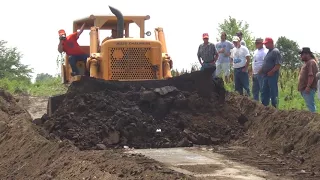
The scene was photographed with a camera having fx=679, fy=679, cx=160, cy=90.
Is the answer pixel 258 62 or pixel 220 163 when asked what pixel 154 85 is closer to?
pixel 258 62

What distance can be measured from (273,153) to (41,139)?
3.86 metres

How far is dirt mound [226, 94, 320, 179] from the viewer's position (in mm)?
8805

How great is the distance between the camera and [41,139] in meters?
11.2

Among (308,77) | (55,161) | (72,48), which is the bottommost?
(55,161)

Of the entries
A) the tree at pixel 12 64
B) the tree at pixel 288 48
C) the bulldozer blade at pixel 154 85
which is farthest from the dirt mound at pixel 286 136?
the tree at pixel 288 48

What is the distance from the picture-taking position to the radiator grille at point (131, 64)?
13.1m

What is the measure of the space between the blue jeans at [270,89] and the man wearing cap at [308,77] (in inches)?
48.5

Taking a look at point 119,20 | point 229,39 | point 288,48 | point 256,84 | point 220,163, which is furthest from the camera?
point 288,48

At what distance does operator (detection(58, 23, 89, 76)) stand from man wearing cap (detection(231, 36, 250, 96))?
11.8 ft

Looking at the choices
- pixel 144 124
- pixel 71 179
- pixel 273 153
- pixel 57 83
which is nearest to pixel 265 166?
pixel 273 153

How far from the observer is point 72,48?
14711 mm

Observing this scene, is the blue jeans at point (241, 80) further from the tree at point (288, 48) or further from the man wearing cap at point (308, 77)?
the tree at point (288, 48)

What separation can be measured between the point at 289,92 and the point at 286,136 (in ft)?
30.2

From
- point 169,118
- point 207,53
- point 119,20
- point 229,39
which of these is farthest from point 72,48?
point 229,39
